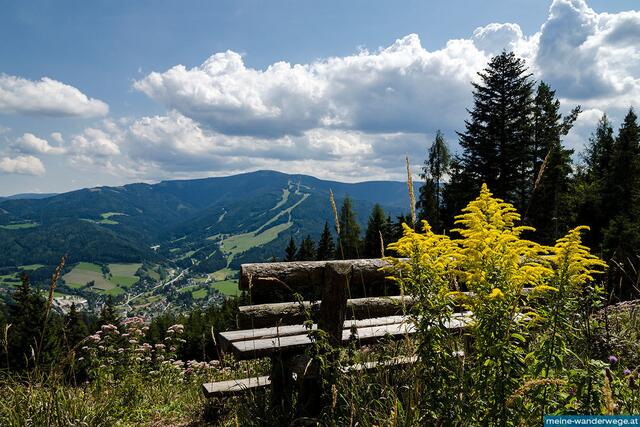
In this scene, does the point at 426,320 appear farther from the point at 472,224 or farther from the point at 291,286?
the point at 291,286

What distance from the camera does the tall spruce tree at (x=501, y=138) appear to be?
32.5 meters

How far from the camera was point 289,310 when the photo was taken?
4.34 meters

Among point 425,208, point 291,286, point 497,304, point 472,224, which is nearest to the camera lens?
point 497,304

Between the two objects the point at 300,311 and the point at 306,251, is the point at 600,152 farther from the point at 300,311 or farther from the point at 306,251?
the point at 300,311

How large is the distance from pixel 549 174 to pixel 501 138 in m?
4.78

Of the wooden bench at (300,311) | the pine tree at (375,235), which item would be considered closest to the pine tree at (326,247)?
the pine tree at (375,235)

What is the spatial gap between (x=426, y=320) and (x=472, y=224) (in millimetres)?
887

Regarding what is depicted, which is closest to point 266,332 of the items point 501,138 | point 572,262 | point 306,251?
point 572,262

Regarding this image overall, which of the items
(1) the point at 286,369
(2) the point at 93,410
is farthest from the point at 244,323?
(2) the point at 93,410

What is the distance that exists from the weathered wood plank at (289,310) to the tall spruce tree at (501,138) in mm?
29830

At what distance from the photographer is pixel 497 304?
274 centimetres

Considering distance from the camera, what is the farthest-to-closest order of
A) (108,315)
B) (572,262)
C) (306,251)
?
(306,251) < (108,315) < (572,262)

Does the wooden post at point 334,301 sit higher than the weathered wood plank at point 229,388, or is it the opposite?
the wooden post at point 334,301

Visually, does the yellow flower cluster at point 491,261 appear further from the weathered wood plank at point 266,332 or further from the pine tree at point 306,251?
the pine tree at point 306,251
